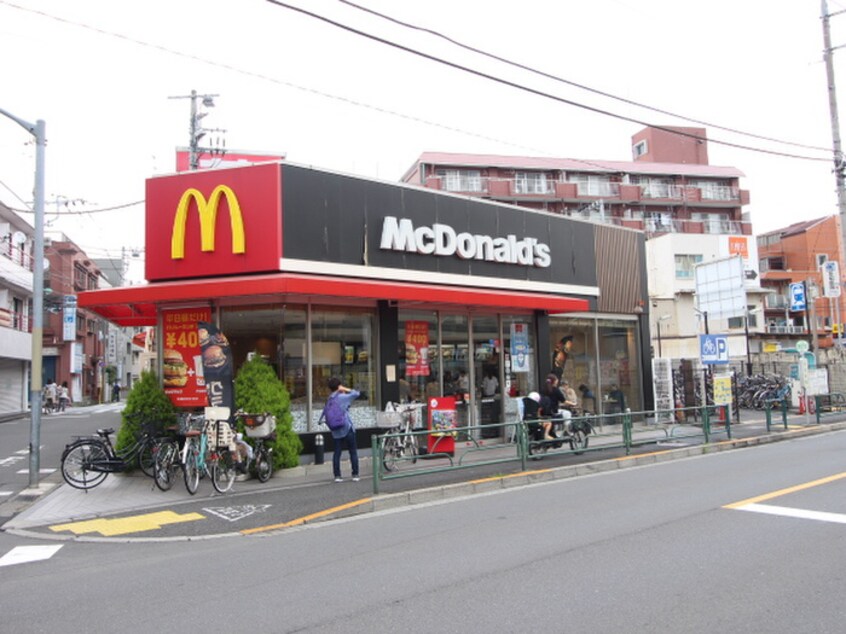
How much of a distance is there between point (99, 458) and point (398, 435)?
16.9 feet

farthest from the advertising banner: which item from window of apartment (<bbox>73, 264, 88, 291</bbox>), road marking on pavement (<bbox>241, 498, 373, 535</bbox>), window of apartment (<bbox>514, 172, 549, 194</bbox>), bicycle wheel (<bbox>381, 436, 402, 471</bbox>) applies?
window of apartment (<bbox>514, 172, 549, 194</bbox>)

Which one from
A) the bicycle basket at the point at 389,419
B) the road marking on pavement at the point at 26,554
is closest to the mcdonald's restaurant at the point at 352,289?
the bicycle basket at the point at 389,419

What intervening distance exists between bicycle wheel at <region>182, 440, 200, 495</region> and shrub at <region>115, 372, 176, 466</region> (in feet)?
4.79

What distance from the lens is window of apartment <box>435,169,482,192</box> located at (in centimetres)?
4906

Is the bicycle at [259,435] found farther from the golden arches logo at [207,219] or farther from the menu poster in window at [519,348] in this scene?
the menu poster in window at [519,348]

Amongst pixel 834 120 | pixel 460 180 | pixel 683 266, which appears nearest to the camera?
pixel 834 120

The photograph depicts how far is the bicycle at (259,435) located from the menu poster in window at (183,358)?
1689mm

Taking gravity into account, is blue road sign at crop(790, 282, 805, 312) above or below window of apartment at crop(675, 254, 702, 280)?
below

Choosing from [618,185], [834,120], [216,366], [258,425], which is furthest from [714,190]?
[258,425]

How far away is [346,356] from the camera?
13867 millimetres

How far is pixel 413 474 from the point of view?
10.4 meters

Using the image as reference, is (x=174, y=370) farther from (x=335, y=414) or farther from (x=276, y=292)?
(x=335, y=414)

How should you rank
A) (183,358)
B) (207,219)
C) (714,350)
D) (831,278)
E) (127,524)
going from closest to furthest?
(127,524) → (207,219) → (183,358) → (714,350) → (831,278)

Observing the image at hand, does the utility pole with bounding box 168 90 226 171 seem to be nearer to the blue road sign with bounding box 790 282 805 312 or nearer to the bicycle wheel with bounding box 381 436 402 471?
the bicycle wheel with bounding box 381 436 402 471
